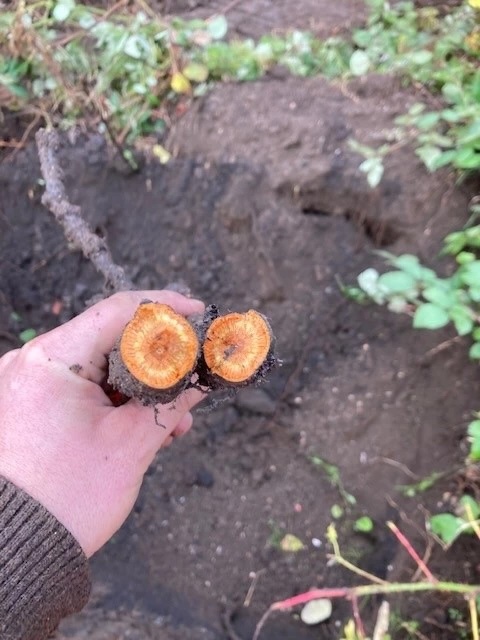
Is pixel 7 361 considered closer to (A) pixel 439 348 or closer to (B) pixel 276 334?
(B) pixel 276 334

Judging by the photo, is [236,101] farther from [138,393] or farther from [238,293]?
[138,393]

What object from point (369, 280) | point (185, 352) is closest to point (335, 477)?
point (369, 280)

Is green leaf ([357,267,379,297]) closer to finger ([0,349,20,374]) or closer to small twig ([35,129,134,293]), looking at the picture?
small twig ([35,129,134,293])

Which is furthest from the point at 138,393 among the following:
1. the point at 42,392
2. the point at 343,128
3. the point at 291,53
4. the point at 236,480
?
the point at 291,53

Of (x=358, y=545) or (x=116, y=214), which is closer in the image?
(x=358, y=545)

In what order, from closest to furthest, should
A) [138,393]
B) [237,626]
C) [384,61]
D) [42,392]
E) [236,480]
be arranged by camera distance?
[138,393] → [42,392] → [237,626] → [236,480] → [384,61]
